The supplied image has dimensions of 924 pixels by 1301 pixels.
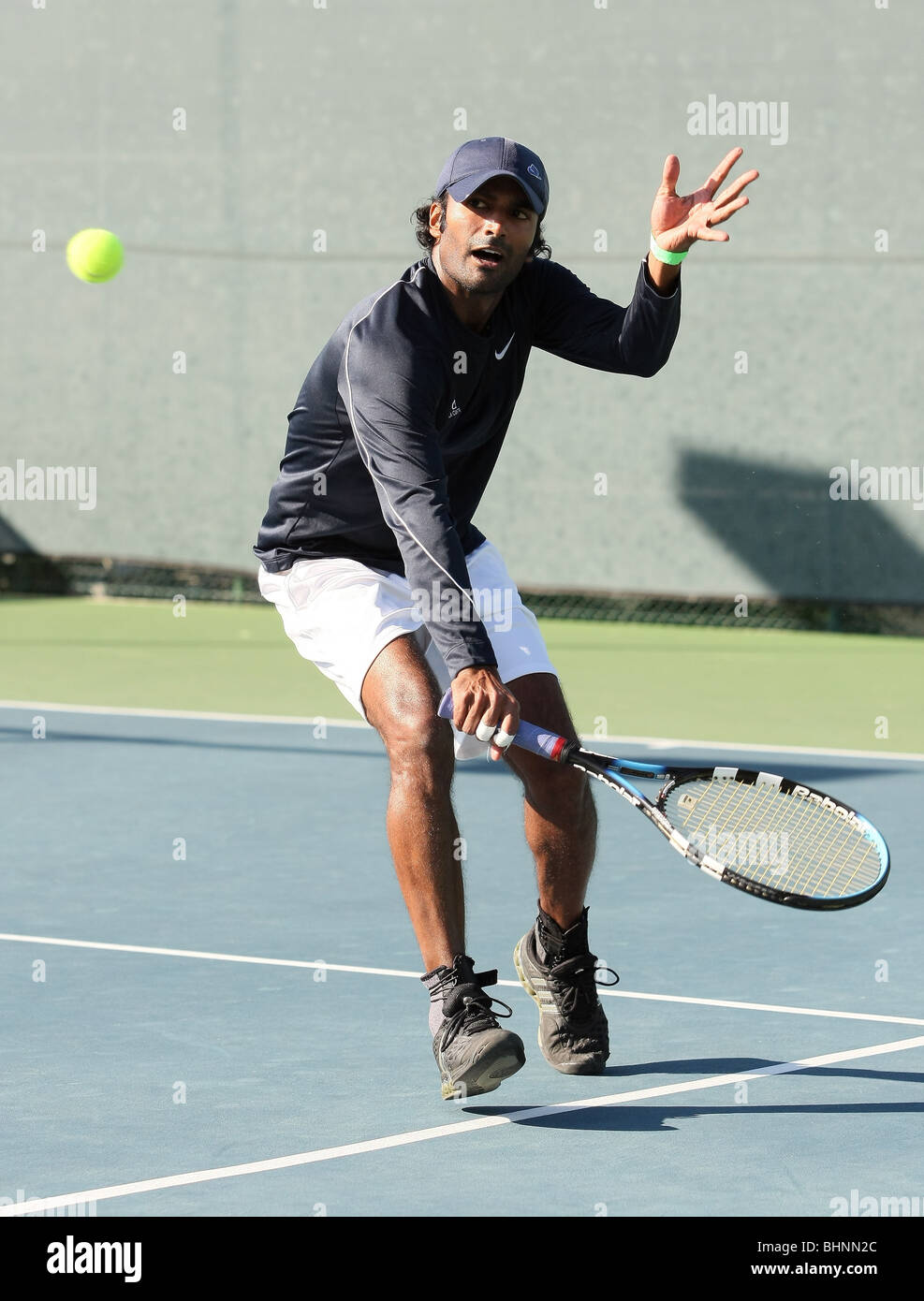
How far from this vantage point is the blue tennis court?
3.91m

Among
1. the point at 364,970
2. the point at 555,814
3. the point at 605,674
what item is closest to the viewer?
the point at 555,814

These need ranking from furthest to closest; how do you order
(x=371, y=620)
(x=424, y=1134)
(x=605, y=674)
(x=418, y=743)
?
(x=605, y=674) < (x=371, y=620) < (x=418, y=743) < (x=424, y=1134)

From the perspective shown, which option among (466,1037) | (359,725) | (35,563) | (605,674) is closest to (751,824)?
(466,1037)

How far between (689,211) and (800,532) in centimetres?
818

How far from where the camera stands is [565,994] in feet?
15.4

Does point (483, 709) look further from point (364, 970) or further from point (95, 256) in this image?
point (95, 256)

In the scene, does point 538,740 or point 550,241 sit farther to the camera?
point 550,241

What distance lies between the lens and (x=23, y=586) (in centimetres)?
1512

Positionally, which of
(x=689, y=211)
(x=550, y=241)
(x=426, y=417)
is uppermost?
(x=550, y=241)

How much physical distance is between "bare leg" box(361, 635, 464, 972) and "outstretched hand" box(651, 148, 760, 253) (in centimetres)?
108

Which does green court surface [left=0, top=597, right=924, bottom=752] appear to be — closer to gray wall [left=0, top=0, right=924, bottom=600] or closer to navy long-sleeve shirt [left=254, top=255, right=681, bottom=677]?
gray wall [left=0, top=0, right=924, bottom=600]

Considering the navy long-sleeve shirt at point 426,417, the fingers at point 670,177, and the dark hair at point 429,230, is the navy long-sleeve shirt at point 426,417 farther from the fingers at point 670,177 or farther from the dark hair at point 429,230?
the fingers at point 670,177

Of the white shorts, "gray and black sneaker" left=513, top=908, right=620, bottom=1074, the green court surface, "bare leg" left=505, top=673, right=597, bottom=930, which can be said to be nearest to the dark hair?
the white shorts

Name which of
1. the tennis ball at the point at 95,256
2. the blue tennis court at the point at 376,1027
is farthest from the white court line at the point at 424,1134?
the tennis ball at the point at 95,256
